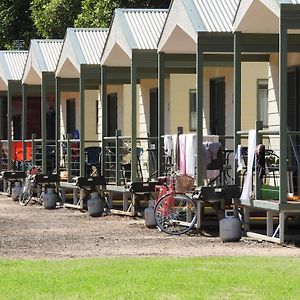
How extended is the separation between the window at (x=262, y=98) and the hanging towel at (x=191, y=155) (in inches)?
173

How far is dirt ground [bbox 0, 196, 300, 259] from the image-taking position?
1366 centimetres

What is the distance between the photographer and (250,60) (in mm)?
19672

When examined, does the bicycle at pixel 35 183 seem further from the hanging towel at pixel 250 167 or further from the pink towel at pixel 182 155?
the hanging towel at pixel 250 167

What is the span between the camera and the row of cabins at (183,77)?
15789mm

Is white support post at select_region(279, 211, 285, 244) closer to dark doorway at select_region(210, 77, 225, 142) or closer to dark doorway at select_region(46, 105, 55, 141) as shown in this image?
dark doorway at select_region(210, 77, 225, 142)

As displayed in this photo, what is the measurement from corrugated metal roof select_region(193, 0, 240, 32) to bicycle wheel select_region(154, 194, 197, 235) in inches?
109

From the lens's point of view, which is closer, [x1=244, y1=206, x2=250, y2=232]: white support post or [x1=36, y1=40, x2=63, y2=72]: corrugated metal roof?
[x1=244, y1=206, x2=250, y2=232]: white support post

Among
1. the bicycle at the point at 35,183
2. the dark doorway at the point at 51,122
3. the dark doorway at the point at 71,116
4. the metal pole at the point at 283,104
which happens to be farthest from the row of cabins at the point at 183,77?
the dark doorway at the point at 51,122

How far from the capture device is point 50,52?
89.0 ft

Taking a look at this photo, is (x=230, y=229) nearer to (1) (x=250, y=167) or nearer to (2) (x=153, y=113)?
(1) (x=250, y=167)

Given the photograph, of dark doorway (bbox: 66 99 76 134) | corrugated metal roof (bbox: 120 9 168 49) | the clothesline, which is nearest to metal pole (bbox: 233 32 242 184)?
the clothesline

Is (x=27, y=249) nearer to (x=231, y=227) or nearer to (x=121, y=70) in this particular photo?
(x=231, y=227)

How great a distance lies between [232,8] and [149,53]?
300 cm

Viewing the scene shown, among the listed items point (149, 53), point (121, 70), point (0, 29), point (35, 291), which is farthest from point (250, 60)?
point (0, 29)
